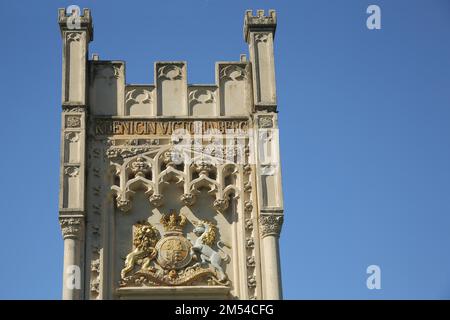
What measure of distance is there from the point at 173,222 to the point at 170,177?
1192 mm

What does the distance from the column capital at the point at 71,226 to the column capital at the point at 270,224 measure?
4.08m

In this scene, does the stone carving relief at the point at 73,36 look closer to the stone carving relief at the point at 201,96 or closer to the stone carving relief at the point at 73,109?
the stone carving relief at the point at 73,109

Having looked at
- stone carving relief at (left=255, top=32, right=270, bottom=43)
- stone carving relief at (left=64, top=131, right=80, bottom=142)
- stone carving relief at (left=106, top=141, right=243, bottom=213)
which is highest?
stone carving relief at (left=255, top=32, right=270, bottom=43)

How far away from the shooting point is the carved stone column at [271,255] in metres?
29.4

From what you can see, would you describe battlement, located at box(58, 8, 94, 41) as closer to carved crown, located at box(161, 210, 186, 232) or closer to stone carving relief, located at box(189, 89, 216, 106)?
stone carving relief, located at box(189, 89, 216, 106)

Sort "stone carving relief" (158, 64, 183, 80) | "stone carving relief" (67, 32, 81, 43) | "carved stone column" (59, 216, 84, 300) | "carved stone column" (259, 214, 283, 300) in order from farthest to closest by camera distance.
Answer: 1. "stone carving relief" (158, 64, 183, 80)
2. "stone carving relief" (67, 32, 81, 43)
3. "carved stone column" (259, 214, 283, 300)
4. "carved stone column" (59, 216, 84, 300)

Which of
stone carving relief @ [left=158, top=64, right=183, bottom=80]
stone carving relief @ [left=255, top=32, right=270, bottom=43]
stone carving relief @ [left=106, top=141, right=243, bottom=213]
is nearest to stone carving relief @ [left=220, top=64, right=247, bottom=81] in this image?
stone carving relief @ [left=255, top=32, right=270, bottom=43]

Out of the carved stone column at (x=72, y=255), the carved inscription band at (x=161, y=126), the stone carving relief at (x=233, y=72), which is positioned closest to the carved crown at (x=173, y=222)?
the carved stone column at (x=72, y=255)

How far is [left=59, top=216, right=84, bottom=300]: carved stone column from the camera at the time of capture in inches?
1142

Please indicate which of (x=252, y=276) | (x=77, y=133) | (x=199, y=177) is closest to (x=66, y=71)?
(x=77, y=133)

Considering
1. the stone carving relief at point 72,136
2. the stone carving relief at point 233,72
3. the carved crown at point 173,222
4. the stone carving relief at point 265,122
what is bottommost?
the carved crown at point 173,222

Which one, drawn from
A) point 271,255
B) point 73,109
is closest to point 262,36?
point 73,109

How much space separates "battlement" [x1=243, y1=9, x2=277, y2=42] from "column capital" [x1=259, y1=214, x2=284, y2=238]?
5.04 meters
